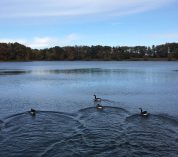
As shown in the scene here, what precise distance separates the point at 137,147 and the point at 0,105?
66.0 ft

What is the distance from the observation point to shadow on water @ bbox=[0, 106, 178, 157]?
2041 centimetres

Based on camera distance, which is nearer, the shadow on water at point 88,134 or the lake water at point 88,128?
the shadow on water at point 88,134

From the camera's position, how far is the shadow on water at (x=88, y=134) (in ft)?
66.9

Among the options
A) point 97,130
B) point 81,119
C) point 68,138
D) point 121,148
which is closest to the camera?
point 121,148

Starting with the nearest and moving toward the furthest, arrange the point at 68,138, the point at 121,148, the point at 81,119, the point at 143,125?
the point at 121,148
the point at 68,138
the point at 143,125
the point at 81,119

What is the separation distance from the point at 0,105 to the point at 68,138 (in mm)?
16047

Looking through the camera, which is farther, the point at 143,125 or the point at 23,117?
the point at 23,117

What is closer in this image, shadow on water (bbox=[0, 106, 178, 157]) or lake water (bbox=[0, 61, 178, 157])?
shadow on water (bbox=[0, 106, 178, 157])

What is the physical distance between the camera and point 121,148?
815 inches

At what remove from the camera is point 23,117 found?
98.8ft

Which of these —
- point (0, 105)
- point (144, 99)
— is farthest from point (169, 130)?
point (0, 105)

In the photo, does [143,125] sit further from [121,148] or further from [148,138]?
[121,148]

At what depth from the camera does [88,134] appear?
2388 cm

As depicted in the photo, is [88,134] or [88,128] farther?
[88,128]
